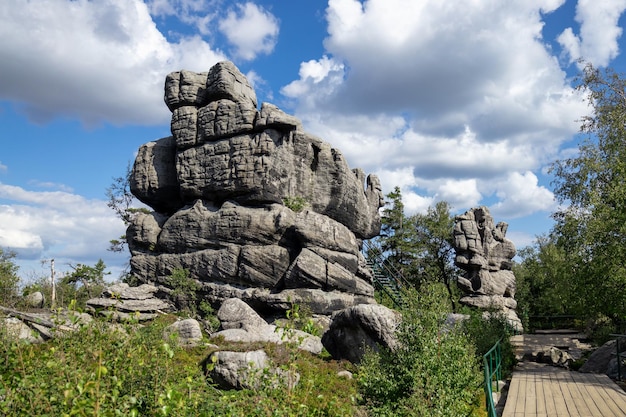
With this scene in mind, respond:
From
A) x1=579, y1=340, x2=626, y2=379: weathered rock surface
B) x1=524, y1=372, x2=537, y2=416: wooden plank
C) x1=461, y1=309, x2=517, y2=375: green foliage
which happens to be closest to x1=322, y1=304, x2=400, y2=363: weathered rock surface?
x1=461, y1=309, x2=517, y2=375: green foliage

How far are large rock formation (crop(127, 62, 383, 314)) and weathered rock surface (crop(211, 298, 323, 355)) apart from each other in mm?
2722

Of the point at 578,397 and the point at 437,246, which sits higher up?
the point at 437,246

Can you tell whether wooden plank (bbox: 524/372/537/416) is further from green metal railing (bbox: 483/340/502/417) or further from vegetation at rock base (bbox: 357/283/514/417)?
vegetation at rock base (bbox: 357/283/514/417)

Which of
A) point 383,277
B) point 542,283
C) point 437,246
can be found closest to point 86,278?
point 383,277

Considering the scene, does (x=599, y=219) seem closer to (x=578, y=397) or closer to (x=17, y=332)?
(x=578, y=397)

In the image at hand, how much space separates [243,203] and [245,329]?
9.99 m

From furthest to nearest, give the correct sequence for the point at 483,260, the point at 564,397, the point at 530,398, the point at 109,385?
the point at 483,260 < the point at 564,397 < the point at 530,398 < the point at 109,385

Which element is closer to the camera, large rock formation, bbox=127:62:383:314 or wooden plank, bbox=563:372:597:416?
wooden plank, bbox=563:372:597:416

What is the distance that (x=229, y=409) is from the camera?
5.09 meters

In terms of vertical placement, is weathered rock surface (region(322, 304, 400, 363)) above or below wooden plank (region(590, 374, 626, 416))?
above

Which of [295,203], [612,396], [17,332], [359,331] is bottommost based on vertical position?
[612,396]

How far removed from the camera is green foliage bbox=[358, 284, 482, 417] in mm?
8727

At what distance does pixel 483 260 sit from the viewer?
1486 inches

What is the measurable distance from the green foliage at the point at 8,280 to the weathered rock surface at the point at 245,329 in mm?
12023
